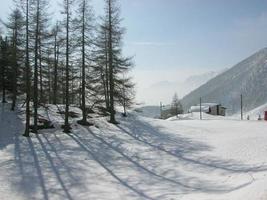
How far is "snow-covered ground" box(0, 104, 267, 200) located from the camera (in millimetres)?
16281

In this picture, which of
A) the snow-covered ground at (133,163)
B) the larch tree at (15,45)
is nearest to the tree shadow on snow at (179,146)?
the snow-covered ground at (133,163)

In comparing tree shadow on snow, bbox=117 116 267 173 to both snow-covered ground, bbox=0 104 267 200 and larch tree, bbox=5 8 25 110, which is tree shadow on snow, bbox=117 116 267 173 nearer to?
snow-covered ground, bbox=0 104 267 200

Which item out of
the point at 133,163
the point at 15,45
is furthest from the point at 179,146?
the point at 15,45

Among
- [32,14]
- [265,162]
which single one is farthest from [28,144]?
[265,162]

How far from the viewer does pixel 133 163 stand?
21.9 metres

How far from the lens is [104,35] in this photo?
35094 mm

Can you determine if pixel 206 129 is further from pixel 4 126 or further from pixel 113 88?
pixel 4 126

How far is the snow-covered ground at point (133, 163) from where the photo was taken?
1628 centimetres

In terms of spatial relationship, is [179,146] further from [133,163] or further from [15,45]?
[15,45]

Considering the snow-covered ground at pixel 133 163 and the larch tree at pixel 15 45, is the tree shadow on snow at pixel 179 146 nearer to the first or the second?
the snow-covered ground at pixel 133 163

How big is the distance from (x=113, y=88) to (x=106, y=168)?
46.7 feet

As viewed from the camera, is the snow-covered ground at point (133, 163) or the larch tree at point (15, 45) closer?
the snow-covered ground at point (133, 163)

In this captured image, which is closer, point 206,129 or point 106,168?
point 106,168

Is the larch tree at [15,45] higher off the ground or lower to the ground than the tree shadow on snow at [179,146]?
higher
